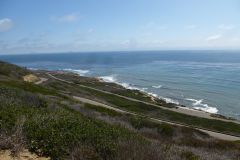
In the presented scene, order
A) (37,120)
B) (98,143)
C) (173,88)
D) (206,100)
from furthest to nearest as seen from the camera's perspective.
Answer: (173,88), (206,100), (37,120), (98,143)

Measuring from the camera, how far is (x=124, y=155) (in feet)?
19.5

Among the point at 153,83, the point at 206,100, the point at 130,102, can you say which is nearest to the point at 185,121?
the point at 130,102

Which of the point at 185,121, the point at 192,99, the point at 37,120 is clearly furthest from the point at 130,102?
the point at 37,120

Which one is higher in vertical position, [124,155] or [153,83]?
[124,155]

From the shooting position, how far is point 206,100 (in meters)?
68.6

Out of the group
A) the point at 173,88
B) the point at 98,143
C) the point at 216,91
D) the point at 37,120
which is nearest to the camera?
the point at 98,143

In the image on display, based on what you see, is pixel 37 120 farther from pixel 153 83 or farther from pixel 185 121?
pixel 153 83

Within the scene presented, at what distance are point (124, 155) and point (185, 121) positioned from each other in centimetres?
3985

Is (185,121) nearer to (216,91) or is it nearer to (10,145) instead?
(216,91)

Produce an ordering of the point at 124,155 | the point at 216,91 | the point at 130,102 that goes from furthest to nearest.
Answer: the point at 216,91
the point at 130,102
the point at 124,155

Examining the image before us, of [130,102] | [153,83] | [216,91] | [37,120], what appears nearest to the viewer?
[37,120]

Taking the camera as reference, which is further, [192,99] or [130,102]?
[192,99]

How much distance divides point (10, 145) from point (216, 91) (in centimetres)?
7345

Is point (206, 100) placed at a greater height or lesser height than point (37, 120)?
lesser
